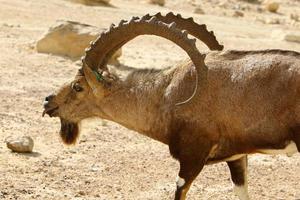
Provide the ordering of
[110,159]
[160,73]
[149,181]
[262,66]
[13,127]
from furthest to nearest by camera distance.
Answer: [13,127], [110,159], [149,181], [160,73], [262,66]

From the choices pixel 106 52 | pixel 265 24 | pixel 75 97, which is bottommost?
pixel 265 24

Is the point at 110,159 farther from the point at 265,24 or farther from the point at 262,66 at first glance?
the point at 265,24

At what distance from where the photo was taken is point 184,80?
7.71 meters

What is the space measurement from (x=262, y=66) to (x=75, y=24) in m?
10.5

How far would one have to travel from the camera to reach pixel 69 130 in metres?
8.55

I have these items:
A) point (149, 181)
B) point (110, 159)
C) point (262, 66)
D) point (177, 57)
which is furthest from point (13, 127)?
point (177, 57)

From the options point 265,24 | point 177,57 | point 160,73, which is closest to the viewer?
point 160,73

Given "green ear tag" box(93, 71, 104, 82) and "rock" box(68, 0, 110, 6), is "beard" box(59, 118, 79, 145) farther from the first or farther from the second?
"rock" box(68, 0, 110, 6)

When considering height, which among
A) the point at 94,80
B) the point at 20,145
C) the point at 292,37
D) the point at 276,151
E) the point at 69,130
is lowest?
the point at 292,37

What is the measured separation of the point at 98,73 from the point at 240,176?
6.01 ft

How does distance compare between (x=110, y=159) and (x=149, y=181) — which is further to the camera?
(x=110, y=159)

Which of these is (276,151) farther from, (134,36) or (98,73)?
(98,73)

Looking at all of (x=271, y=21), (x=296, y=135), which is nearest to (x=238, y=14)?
(x=271, y=21)

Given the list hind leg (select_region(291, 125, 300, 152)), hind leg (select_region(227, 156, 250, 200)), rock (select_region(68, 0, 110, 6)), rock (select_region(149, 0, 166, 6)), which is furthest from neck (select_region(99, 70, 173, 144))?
rock (select_region(149, 0, 166, 6))
